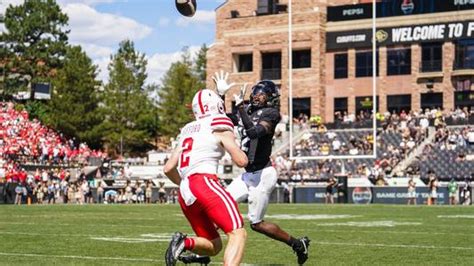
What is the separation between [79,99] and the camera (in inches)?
2549

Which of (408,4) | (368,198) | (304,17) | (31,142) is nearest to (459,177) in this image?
(368,198)

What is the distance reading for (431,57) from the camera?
52.4 m

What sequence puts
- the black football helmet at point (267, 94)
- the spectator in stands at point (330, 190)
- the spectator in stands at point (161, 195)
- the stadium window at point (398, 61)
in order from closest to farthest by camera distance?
the black football helmet at point (267, 94) → the spectator in stands at point (330, 190) → the spectator in stands at point (161, 195) → the stadium window at point (398, 61)

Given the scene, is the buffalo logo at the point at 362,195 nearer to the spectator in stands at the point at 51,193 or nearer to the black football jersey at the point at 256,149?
the spectator in stands at the point at 51,193

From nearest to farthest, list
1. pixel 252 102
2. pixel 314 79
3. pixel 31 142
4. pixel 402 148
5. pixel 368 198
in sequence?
pixel 252 102, pixel 368 198, pixel 402 148, pixel 31 142, pixel 314 79

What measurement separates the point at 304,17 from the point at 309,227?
3876 cm

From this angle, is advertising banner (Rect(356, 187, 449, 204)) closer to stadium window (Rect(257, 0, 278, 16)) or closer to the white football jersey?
stadium window (Rect(257, 0, 278, 16))

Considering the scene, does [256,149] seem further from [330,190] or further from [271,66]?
[271,66]

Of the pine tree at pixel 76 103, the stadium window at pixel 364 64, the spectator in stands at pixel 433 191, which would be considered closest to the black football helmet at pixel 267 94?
the spectator in stands at pixel 433 191

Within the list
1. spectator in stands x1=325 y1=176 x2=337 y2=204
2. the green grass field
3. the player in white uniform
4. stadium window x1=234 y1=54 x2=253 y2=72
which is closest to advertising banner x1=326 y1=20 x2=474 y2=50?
stadium window x1=234 y1=54 x2=253 y2=72

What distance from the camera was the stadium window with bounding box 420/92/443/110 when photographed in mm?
52188

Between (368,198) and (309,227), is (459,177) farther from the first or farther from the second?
(309,227)

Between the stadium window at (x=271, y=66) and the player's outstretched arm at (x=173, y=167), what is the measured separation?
49.0 metres

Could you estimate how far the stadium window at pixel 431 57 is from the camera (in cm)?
5203
